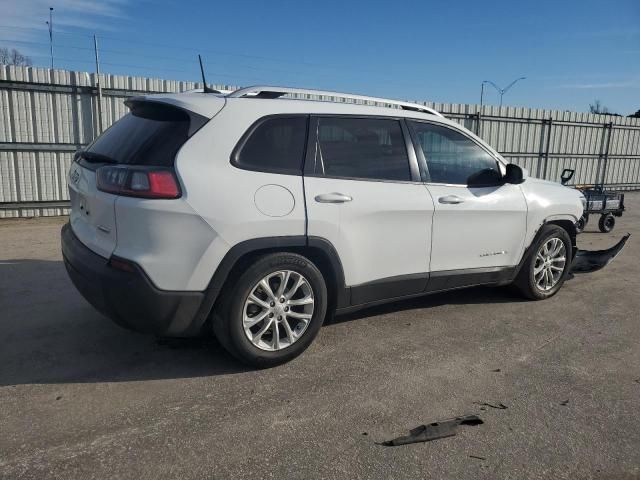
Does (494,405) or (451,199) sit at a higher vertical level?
(451,199)

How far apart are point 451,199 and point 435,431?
2.05 meters

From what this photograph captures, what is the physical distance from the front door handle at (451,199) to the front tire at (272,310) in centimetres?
131

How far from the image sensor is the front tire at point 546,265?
16.6 ft

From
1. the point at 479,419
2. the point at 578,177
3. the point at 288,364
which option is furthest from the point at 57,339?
the point at 578,177

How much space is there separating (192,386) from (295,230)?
121 cm

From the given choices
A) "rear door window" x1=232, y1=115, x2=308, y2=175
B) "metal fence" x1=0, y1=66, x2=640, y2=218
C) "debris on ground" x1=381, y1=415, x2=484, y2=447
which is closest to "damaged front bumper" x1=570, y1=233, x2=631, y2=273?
"debris on ground" x1=381, y1=415, x2=484, y2=447

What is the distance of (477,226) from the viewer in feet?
14.7

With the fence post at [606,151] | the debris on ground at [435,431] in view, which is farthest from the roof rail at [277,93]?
the fence post at [606,151]

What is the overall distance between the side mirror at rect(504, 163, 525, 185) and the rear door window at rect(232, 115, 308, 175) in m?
2.10

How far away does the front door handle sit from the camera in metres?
4.21

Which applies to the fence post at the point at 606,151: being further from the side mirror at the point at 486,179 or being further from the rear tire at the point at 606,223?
the side mirror at the point at 486,179

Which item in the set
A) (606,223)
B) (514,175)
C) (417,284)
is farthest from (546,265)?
(606,223)

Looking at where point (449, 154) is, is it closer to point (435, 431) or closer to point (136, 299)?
point (435, 431)

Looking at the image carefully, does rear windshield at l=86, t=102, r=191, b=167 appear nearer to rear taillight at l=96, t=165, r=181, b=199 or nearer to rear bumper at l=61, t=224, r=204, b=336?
rear taillight at l=96, t=165, r=181, b=199
